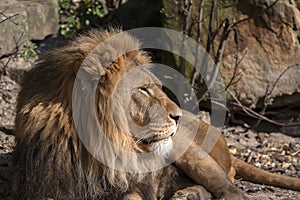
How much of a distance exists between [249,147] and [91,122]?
2.57 meters

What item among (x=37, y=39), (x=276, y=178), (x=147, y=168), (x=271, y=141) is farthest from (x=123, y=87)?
(x=37, y=39)

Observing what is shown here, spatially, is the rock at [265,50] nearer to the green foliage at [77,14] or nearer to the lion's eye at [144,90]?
the green foliage at [77,14]

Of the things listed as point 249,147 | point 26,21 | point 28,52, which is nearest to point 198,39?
point 249,147

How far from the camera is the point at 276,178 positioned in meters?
4.92

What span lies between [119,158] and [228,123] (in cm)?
268

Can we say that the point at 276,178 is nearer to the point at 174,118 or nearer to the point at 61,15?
the point at 174,118

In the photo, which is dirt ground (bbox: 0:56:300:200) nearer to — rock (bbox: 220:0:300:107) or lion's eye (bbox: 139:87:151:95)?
rock (bbox: 220:0:300:107)

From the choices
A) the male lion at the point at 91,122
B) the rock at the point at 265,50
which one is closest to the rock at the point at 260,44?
the rock at the point at 265,50

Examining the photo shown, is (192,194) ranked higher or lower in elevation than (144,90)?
lower

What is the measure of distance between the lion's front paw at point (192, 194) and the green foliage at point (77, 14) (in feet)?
8.82

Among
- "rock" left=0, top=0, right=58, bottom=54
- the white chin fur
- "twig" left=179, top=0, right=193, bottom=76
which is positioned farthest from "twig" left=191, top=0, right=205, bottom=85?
the white chin fur

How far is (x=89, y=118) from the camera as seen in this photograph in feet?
12.0

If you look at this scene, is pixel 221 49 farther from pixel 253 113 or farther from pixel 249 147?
pixel 249 147

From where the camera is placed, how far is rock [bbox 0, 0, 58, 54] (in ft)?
20.4
